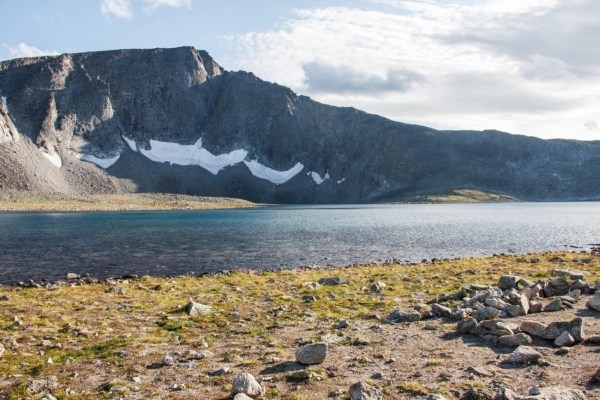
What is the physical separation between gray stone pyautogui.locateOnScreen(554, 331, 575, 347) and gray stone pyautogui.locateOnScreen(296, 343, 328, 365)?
6.32 meters

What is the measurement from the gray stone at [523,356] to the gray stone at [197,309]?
11.4 meters

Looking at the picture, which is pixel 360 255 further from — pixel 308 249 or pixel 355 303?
pixel 355 303

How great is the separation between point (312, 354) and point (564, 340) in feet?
22.4

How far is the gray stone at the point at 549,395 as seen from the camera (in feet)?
26.3

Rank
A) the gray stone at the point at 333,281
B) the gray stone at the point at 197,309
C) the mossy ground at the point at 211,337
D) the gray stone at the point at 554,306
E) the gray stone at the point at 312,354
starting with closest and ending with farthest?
the mossy ground at the point at 211,337
the gray stone at the point at 312,354
the gray stone at the point at 554,306
the gray stone at the point at 197,309
the gray stone at the point at 333,281

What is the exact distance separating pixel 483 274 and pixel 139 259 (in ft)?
103

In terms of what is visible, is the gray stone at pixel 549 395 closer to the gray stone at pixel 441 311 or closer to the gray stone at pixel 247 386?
the gray stone at pixel 247 386

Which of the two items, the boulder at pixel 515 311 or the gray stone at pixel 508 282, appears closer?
the boulder at pixel 515 311

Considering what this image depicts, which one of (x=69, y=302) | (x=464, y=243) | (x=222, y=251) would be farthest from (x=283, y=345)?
(x=464, y=243)

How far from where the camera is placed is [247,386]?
905 centimetres

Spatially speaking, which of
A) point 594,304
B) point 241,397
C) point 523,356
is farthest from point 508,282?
point 241,397

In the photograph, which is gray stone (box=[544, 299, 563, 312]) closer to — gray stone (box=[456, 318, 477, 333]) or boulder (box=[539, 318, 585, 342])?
boulder (box=[539, 318, 585, 342])

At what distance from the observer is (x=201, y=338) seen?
13758mm

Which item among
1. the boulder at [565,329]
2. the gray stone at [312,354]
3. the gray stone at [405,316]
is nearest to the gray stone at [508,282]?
the gray stone at [405,316]
